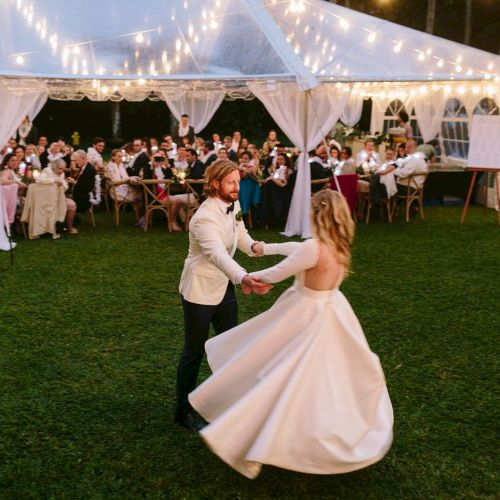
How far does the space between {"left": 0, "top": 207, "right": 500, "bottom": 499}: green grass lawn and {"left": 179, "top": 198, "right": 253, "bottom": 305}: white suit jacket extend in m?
0.88

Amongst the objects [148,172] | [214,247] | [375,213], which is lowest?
[375,213]

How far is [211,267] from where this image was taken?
3.79 m

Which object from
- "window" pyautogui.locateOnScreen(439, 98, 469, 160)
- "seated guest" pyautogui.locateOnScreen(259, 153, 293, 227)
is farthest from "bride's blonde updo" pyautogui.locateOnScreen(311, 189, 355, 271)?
"window" pyautogui.locateOnScreen(439, 98, 469, 160)

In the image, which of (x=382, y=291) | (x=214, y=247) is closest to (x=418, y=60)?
(x=382, y=291)

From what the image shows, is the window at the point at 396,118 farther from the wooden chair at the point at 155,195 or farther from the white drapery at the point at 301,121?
the wooden chair at the point at 155,195

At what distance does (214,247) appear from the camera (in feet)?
11.9

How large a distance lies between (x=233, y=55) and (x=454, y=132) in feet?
25.3

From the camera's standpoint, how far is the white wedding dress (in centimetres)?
317

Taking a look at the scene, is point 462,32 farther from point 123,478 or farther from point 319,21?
point 123,478

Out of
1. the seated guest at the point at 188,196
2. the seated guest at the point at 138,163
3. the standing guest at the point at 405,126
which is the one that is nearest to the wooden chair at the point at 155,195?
the seated guest at the point at 188,196

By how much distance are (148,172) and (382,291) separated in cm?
521

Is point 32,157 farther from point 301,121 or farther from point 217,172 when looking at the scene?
point 217,172

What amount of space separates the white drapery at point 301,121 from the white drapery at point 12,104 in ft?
11.2

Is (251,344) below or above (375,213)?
above
